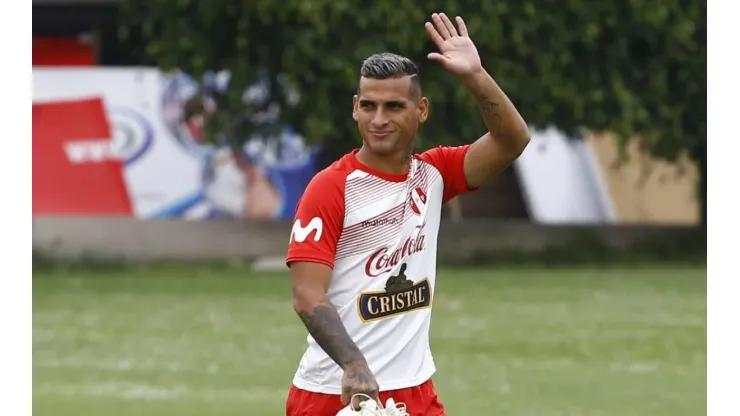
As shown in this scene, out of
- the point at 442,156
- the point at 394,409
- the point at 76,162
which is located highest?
the point at 76,162

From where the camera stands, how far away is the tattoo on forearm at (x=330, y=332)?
19.9 ft

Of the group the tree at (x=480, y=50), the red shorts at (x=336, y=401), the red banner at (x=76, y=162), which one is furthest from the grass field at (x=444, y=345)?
the red banner at (x=76, y=162)

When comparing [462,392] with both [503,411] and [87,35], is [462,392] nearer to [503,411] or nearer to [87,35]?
[503,411]

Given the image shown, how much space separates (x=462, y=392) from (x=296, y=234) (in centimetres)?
762

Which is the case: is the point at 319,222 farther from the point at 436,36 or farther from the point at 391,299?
the point at 436,36

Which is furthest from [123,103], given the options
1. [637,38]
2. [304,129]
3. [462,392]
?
[462,392]

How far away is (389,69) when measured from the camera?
6234 millimetres

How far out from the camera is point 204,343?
17219 mm

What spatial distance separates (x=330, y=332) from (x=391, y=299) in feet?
1.12

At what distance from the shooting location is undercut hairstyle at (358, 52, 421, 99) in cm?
624

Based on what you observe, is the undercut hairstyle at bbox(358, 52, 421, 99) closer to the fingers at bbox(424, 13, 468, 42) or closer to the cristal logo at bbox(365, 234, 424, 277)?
the fingers at bbox(424, 13, 468, 42)

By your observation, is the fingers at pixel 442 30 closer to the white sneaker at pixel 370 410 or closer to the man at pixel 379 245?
the man at pixel 379 245

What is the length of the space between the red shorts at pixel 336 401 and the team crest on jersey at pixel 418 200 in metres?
0.70

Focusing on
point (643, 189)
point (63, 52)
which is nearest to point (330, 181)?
point (63, 52)
